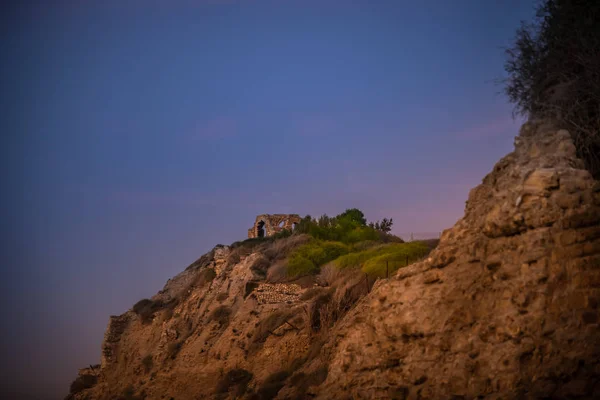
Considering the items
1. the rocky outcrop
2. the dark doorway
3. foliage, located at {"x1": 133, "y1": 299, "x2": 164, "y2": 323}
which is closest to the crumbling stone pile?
foliage, located at {"x1": 133, "y1": 299, "x2": 164, "y2": 323}

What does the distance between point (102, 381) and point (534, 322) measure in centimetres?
2513

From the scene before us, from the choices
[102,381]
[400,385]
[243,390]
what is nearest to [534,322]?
[400,385]

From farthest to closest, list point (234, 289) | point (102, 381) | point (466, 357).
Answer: point (102, 381)
point (234, 289)
point (466, 357)

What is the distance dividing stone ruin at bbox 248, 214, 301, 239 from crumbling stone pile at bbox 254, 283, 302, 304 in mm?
16184

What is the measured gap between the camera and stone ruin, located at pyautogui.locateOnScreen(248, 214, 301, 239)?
41438 mm

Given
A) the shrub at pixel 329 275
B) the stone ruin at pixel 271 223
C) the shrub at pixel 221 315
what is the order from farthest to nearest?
1. the stone ruin at pixel 271 223
2. the shrub at pixel 221 315
3. the shrub at pixel 329 275

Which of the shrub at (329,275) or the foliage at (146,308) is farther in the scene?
the foliage at (146,308)

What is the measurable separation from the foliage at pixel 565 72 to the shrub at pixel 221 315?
1473 centimetres

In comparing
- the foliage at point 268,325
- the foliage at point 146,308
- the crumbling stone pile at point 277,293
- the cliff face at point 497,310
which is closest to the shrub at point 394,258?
the crumbling stone pile at point 277,293

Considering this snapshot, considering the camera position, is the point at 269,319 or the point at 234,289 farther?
the point at 234,289

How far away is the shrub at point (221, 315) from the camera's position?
23.9 m

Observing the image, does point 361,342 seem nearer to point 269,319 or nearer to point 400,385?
point 400,385

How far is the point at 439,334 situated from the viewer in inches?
418

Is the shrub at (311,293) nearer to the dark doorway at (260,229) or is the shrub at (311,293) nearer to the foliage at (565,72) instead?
the foliage at (565,72)
